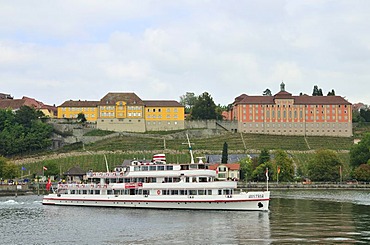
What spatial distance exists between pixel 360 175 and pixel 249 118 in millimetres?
64845

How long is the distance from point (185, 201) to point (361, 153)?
70084mm

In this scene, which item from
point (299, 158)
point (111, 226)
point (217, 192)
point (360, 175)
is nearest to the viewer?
point (111, 226)

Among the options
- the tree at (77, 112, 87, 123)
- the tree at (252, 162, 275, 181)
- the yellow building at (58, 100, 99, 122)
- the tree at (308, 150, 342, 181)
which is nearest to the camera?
the tree at (252, 162, 275, 181)

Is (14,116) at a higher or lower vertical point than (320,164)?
higher

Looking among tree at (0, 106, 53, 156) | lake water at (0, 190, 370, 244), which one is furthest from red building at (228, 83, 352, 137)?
lake water at (0, 190, 370, 244)

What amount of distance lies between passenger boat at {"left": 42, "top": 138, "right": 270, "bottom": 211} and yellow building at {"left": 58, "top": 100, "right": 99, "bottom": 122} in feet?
352

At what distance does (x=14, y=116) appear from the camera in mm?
175000

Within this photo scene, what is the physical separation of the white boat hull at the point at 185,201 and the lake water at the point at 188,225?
59.6 inches

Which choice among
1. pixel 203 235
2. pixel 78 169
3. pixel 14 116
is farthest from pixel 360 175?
pixel 14 116

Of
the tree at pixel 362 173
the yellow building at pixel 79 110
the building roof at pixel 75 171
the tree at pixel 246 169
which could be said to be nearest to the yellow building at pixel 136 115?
the yellow building at pixel 79 110

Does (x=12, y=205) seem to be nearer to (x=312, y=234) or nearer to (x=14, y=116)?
(x=312, y=234)

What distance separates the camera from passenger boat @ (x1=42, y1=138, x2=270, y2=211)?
67.8 metres

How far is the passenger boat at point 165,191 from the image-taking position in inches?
2670

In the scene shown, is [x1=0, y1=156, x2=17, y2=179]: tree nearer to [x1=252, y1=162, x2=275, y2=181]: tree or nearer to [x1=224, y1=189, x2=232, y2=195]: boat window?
[x1=252, y1=162, x2=275, y2=181]: tree
